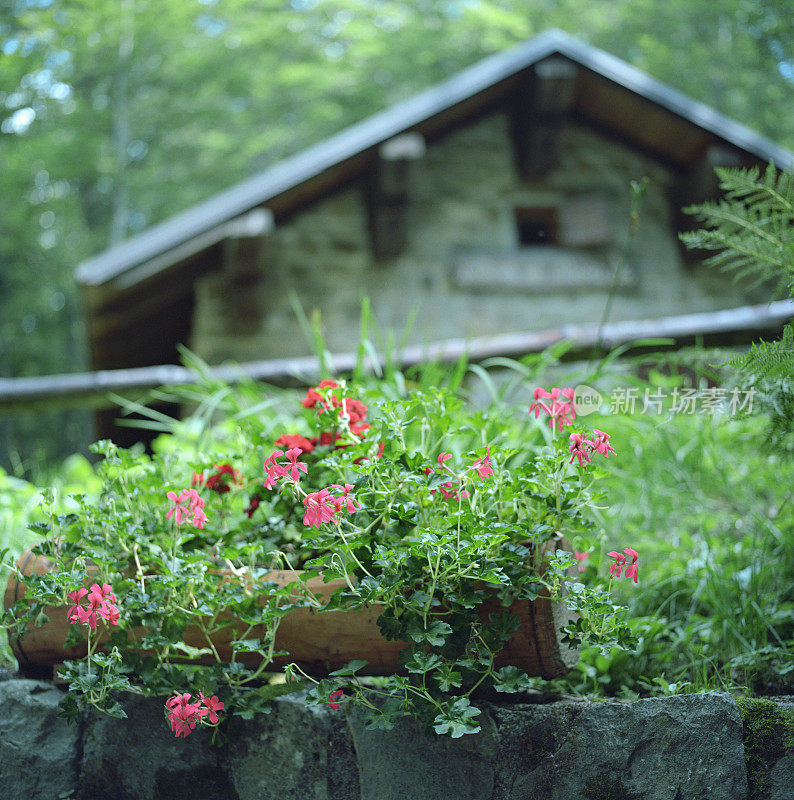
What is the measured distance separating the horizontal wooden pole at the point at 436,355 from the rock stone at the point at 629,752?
1.27m

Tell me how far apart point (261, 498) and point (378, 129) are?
3558 millimetres

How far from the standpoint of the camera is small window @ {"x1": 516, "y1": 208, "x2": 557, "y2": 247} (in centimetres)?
552

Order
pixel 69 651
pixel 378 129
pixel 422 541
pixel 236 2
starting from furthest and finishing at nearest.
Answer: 1. pixel 236 2
2. pixel 378 129
3. pixel 69 651
4. pixel 422 541

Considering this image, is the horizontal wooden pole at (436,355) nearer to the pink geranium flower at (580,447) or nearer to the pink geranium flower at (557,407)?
the pink geranium flower at (557,407)

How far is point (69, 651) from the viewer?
5.01 ft

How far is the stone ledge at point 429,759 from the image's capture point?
1.29 meters

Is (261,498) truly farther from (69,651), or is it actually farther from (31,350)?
(31,350)

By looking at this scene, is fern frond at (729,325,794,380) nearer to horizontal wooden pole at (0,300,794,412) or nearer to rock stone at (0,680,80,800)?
horizontal wooden pole at (0,300,794,412)

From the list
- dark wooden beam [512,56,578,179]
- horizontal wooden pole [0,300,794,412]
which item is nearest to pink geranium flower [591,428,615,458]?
horizontal wooden pole [0,300,794,412]

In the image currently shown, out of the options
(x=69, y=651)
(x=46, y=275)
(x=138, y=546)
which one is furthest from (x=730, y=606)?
(x=46, y=275)

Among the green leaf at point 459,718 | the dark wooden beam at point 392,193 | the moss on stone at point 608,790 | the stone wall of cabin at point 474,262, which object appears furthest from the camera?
the stone wall of cabin at point 474,262

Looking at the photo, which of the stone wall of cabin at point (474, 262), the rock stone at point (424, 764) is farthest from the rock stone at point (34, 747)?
the stone wall of cabin at point (474, 262)

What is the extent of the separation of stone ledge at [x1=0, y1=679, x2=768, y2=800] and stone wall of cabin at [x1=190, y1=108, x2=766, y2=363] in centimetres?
357

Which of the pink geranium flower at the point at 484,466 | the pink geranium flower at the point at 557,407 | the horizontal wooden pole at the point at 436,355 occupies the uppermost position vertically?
the horizontal wooden pole at the point at 436,355
